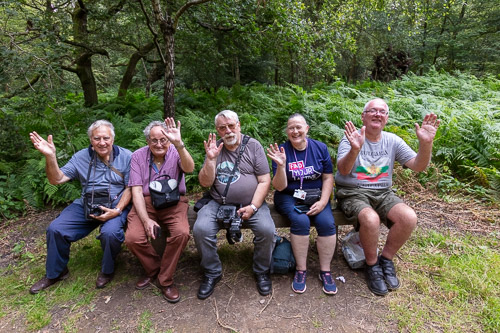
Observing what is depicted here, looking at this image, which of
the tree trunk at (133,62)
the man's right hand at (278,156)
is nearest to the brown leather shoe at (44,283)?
the man's right hand at (278,156)

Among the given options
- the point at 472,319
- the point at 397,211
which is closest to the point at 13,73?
the point at 397,211

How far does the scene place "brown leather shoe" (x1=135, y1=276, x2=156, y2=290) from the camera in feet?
9.17

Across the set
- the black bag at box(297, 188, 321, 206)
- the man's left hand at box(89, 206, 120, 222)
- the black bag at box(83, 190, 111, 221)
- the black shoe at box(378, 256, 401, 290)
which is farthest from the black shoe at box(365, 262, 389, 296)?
the black bag at box(83, 190, 111, 221)

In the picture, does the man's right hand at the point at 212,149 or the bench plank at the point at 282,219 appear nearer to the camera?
the man's right hand at the point at 212,149

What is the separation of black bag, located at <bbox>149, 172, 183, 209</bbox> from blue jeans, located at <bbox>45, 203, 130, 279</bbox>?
0.45 meters

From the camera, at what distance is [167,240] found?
269cm

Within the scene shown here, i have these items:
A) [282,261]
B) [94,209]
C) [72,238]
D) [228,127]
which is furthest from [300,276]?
[72,238]

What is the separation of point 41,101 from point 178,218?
2.75m

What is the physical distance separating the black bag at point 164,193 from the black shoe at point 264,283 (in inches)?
44.6

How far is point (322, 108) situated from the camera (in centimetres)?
582

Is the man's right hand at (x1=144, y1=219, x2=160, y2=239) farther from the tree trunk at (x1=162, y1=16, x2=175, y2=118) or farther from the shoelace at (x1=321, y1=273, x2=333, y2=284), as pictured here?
the tree trunk at (x1=162, y1=16, x2=175, y2=118)

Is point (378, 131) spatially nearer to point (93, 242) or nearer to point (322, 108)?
point (322, 108)

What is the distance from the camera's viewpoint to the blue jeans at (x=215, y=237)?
263cm

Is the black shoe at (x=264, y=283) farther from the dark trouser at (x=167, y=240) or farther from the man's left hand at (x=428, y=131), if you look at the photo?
the man's left hand at (x=428, y=131)
